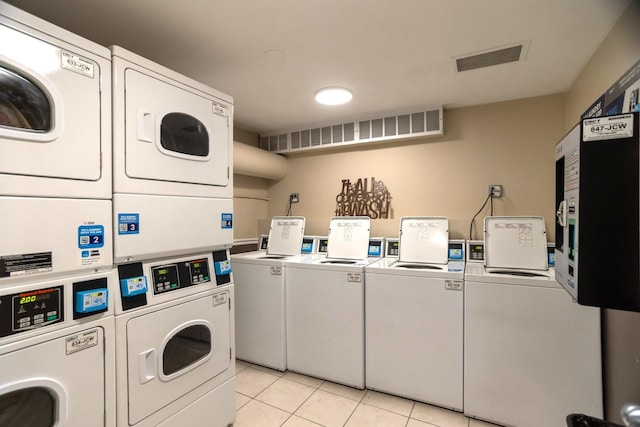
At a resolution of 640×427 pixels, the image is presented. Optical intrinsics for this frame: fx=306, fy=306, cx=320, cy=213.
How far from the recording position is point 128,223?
1.42 metres

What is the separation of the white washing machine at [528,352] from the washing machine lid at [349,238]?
105cm

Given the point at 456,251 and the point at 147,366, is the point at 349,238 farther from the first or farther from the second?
the point at 147,366

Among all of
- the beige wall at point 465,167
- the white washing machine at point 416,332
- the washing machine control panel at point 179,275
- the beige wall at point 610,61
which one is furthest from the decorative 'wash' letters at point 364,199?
the washing machine control panel at point 179,275

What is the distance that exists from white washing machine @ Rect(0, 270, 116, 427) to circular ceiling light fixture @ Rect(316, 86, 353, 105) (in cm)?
192

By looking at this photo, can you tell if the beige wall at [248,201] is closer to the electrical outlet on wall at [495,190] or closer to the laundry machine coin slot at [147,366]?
the laundry machine coin slot at [147,366]

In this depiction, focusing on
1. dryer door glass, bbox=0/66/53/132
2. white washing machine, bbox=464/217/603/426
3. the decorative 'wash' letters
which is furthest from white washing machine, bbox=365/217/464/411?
dryer door glass, bbox=0/66/53/132

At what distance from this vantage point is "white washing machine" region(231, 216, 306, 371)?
2.70m

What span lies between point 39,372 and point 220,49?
179 cm

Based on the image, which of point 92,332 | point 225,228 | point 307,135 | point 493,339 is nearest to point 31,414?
point 92,332

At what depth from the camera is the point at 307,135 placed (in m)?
3.45

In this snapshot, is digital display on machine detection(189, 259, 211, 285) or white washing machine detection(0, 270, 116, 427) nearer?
white washing machine detection(0, 270, 116, 427)

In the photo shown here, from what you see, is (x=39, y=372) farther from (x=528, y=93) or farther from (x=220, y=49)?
(x=528, y=93)

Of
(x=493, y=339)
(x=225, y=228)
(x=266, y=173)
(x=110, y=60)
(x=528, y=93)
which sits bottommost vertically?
(x=493, y=339)

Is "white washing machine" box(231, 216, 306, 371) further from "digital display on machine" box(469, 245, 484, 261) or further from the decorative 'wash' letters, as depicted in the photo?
"digital display on machine" box(469, 245, 484, 261)
